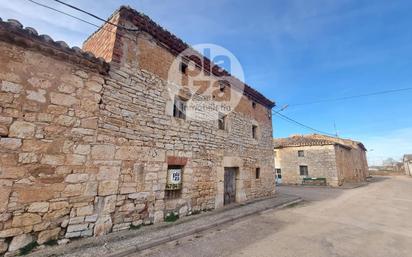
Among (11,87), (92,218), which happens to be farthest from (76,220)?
(11,87)

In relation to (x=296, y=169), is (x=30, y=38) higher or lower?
higher

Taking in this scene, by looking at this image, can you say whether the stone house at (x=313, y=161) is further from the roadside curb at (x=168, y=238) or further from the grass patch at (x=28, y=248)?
the grass patch at (x=28, y=248)

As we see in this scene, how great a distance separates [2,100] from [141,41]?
3.37m

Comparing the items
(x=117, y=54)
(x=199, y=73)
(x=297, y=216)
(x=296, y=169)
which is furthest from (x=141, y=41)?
(x=296, y=169)

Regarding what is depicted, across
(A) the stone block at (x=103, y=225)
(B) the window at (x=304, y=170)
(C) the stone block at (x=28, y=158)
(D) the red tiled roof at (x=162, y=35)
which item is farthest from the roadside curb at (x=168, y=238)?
(B) the window at (x=304, y=170)

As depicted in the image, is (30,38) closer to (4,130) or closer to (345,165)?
(4,130)

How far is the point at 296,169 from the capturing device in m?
19.8

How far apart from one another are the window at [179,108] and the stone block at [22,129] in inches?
136

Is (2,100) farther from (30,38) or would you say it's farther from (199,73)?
(199,73)

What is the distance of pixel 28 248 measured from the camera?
3514 millimetres

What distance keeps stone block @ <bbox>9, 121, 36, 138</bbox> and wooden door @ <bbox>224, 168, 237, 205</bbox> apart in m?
6.14

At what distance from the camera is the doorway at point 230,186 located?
8000 millimetres

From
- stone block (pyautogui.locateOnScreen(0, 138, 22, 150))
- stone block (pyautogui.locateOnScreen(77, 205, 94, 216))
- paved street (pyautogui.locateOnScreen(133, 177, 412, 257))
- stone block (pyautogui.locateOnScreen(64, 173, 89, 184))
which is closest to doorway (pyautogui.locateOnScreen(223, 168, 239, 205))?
paved street (pyautogui.locateOnScreen(133, 177, 412, 257))

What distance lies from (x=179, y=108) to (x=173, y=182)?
A: 90.1 inches
